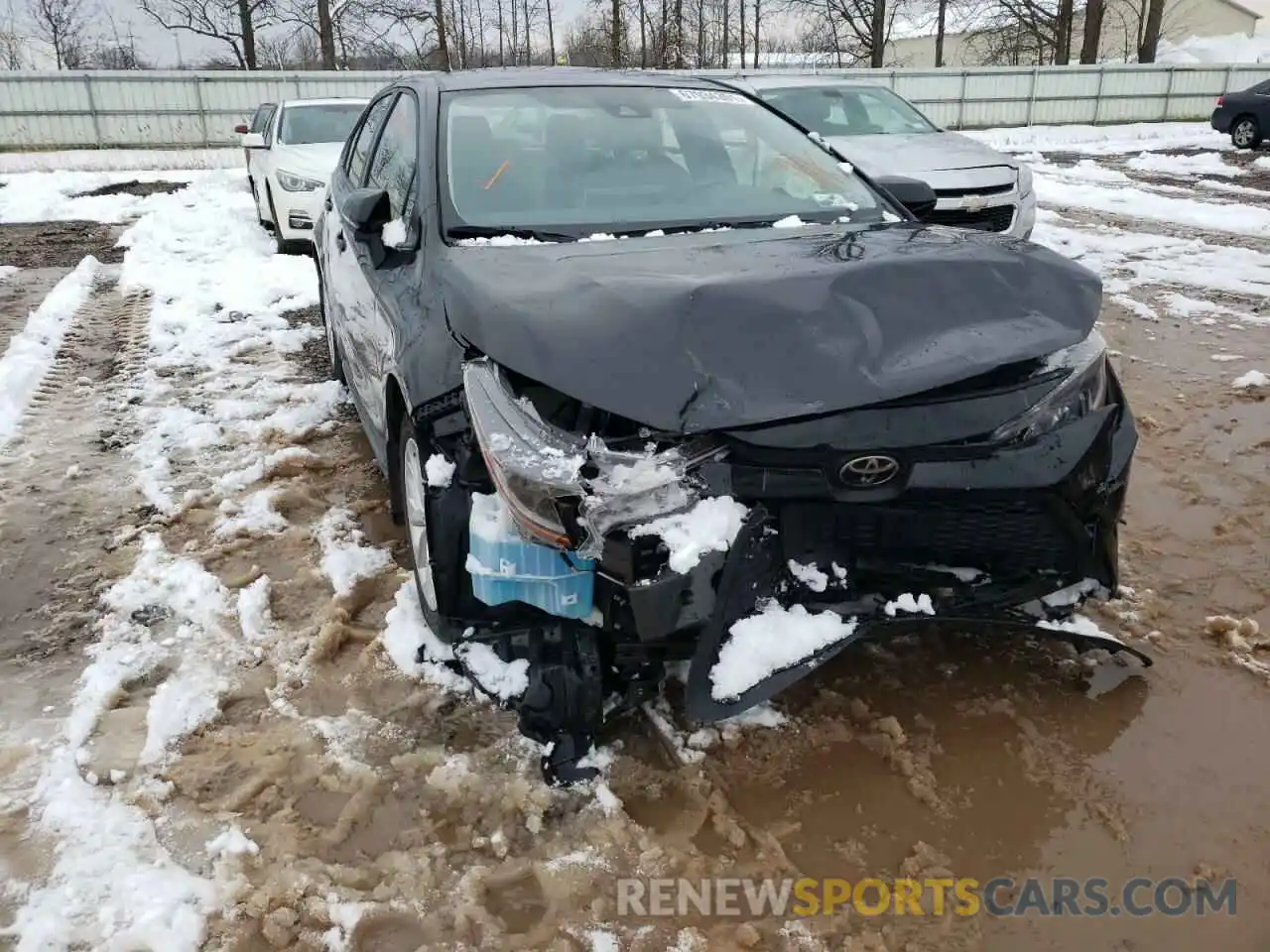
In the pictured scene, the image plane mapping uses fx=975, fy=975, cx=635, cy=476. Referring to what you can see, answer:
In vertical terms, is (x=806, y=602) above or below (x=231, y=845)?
above

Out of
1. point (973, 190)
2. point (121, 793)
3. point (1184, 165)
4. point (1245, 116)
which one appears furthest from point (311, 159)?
point (1245, 116)

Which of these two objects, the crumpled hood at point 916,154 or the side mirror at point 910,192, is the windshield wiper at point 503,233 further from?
the crumpled hood at point 916,154

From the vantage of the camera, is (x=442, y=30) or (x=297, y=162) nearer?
(x=297, y=162)

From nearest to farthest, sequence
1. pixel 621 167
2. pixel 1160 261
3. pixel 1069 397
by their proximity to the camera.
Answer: pixel 1069 397 → pixel 621 167 → pixel 1160 261

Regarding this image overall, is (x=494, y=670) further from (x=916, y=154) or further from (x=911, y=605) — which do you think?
(x=916, y=154)

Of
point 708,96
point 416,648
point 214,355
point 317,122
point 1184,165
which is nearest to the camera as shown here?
point 416,648

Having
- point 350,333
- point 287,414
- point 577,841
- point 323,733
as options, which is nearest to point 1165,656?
point 577,841

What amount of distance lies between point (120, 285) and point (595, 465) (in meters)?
7.57

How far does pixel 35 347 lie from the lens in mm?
6324

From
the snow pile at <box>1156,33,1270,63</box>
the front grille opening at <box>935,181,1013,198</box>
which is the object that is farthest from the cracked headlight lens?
the snow pile at <box>1156,33,1270,63</box>

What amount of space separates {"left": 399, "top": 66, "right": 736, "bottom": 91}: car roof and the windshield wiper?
89 cm

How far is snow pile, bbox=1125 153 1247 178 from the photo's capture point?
49.2 feet

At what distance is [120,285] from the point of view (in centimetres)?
827

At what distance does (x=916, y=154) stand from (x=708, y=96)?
4.72 m
